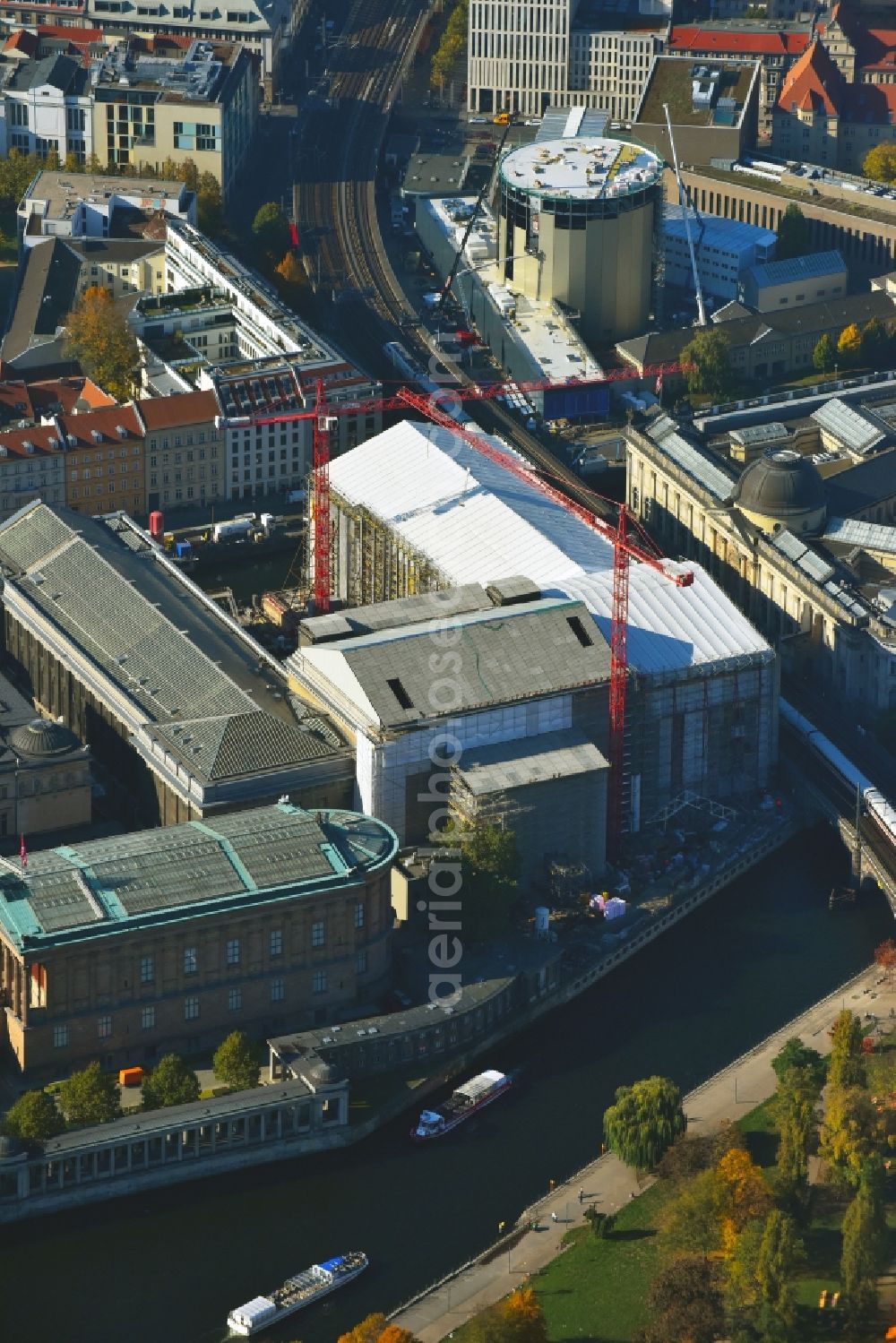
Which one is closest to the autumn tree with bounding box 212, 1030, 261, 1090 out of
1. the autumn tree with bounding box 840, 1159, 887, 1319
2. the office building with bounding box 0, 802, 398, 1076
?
the office building with bounding box 0, 802, 398, 1076


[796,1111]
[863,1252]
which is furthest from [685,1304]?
[796,1111]

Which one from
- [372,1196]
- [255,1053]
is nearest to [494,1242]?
[372,1196]

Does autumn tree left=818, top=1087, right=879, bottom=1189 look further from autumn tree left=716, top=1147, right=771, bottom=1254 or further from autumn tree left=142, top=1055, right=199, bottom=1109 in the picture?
autumn tree left=142, top=1055, right=199, bottom=1109

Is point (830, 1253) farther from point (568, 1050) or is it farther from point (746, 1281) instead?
point (568, 1050)

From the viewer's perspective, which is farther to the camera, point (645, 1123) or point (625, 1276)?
point (645, 1123)

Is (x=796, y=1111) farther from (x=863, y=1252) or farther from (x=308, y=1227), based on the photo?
(x=308, y=1227)

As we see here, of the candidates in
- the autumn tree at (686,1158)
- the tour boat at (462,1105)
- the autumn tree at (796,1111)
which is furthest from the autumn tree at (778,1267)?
the tour boat at (462,1105)

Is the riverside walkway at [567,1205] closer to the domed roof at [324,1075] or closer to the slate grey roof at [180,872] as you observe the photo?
the domed roof at [324,1075]
